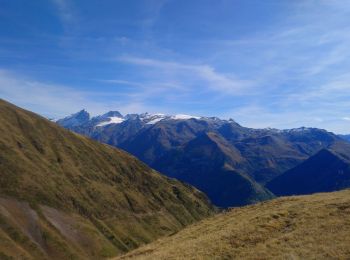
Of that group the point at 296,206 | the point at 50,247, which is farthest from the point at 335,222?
the point at 50,247

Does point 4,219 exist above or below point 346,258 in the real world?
below

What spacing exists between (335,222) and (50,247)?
568 feet

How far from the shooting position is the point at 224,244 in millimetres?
38625

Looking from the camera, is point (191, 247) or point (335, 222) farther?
point (191, 247)

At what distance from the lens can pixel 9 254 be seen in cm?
17025

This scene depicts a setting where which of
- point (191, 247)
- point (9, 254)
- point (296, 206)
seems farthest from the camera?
point (9, 254)

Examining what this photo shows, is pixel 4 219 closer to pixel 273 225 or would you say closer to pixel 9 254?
pixel 9 254

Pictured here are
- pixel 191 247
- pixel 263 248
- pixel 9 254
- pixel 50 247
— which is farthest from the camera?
pixel 50 247

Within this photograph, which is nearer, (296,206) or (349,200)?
(349,200)

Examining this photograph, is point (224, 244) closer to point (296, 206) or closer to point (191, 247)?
point (191, 247)

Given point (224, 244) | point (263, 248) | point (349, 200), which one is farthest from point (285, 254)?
point (349, 200)

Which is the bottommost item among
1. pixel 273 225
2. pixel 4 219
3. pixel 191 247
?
pixel 4 219

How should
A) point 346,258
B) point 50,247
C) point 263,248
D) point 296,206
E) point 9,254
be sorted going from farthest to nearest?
point 50,247, point 9,254, point 296,206, point 263,248, point 346,258

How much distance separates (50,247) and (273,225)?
168 metres
